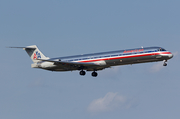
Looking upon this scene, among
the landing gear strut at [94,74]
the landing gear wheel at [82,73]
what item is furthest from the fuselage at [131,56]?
the landing gear strut at [94,74]

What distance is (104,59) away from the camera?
164 feet

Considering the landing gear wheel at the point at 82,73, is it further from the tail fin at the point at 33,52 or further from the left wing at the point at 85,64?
the tail fin at the point at 33,52

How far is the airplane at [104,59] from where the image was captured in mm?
48438

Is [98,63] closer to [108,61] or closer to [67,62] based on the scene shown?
[108,61]

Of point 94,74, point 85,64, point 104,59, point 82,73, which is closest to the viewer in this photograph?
point 104,59

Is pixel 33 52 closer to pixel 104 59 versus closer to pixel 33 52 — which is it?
pixel 33 52

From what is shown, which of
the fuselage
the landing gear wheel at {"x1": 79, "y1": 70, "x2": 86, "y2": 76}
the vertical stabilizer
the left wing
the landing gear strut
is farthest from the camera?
A: the vertical stabilizer

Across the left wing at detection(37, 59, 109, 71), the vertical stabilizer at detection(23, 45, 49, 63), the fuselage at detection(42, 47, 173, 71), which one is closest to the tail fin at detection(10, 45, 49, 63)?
the vertical stabilizer at detection(23, 45, 49, 63)

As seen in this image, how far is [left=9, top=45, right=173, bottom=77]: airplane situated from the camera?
48438 millimetres

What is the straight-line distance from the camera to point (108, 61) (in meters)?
49.8

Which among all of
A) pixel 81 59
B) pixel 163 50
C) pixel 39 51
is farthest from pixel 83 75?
pixel 163 50

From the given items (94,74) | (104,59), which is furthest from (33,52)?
(104,59)

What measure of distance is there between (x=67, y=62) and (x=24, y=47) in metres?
12.2

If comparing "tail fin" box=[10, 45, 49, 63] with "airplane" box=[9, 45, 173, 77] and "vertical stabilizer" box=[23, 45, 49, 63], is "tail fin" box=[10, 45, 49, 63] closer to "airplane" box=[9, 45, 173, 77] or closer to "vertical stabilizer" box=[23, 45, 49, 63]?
"vertical stabilizer" box=[23, 45, 49, 63]
